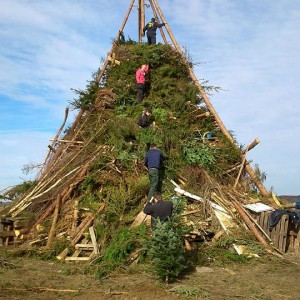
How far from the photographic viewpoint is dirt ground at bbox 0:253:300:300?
6852mm

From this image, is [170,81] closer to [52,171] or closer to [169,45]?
[169,45]

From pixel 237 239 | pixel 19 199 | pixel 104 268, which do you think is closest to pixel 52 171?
pixel 19 199

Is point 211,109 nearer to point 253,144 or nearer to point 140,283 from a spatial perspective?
point 253,144

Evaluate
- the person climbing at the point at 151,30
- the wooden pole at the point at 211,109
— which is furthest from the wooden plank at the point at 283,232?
the person climbing at the point at 151,30

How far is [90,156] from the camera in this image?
1241 cm

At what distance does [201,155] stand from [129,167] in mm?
2426

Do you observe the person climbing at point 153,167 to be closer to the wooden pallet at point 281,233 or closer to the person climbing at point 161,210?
the person climbing at point 161,210

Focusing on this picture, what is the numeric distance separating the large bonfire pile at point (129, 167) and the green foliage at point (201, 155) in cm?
3

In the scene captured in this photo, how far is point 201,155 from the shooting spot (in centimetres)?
1273

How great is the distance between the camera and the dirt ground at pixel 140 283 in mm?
6852

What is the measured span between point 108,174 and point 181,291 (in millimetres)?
5291

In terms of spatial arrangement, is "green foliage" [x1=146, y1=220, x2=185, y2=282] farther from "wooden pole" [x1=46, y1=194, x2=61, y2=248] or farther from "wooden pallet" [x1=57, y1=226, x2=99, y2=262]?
"wooden pole" [x1=46, y1=194, x2=61, y2=248]

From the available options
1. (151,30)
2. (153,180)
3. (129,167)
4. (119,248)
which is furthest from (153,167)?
(151,30)

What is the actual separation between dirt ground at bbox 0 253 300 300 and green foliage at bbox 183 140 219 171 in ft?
12.5
